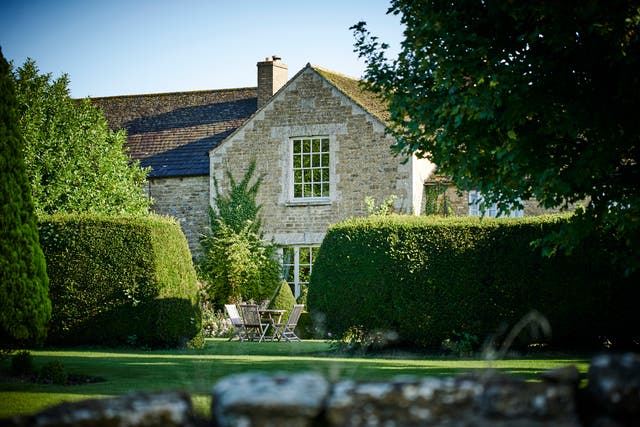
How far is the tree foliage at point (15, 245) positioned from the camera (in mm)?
11125

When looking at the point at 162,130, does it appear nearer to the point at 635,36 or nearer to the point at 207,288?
the point at 207,288

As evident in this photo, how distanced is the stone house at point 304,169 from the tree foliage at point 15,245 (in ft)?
46.5

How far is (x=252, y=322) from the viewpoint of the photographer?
20.8m

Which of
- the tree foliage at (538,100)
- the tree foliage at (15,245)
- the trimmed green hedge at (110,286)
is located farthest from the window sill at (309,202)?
the tree foliage at (15,245)

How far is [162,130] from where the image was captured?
100 ft

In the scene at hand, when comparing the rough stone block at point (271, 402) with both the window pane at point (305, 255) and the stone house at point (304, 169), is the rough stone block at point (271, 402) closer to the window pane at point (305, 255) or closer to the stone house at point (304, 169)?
the stone house at point (304, 169)

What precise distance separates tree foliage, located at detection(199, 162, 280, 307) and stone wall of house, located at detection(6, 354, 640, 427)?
2153 centimetres

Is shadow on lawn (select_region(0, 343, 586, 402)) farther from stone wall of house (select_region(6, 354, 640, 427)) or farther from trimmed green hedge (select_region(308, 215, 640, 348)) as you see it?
stone wall of house (select_region(6, 354, 640, 427))

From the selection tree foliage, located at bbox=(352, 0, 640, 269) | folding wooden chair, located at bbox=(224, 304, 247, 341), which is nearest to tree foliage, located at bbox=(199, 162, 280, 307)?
folding wooden chair, located at bbox=(224, 304, 247, 341)

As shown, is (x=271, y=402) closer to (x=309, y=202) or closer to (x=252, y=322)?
(x=252, y=322)

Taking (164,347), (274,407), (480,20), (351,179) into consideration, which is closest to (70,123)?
(351,179)

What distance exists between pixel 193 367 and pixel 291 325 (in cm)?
906

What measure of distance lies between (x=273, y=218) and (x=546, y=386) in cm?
2269

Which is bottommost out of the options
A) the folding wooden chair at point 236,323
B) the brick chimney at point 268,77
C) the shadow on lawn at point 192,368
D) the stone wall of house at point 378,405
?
the folding wooden chair at point 236,323
